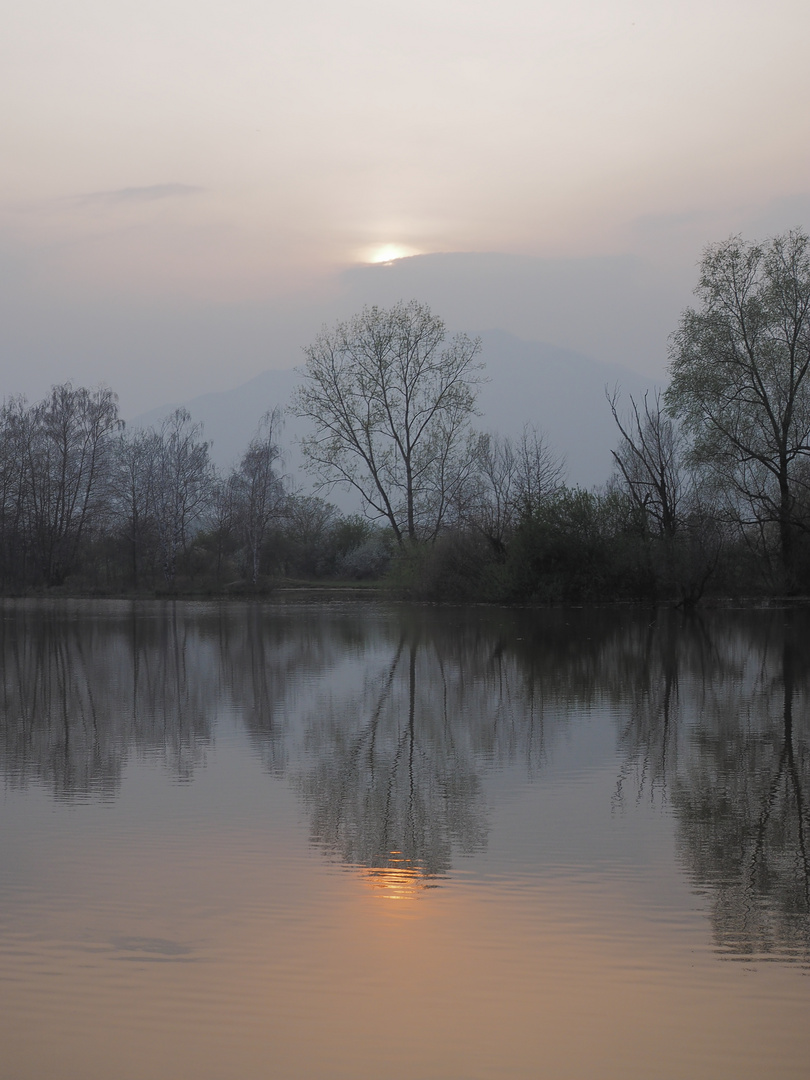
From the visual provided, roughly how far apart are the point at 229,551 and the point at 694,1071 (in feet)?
179

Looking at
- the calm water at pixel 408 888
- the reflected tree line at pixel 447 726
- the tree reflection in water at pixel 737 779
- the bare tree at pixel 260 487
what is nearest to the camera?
the calm water at pixel 408 888

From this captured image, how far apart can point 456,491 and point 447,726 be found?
33.4 metres

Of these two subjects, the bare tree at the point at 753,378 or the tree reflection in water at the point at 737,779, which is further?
the bare tree at the point at 753,378

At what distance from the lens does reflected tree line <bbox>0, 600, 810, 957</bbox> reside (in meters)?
5.34

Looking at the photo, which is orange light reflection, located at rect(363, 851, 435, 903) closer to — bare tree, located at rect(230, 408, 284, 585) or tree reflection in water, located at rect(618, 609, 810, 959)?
tree reflection in water, located at rect(618, 609, 810, 959)

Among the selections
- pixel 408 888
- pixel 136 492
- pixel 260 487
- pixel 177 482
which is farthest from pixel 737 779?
pixel 136 492

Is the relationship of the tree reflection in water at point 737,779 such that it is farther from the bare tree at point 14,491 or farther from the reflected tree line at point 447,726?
the bare tree at point 14,491

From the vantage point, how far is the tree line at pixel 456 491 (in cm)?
3191

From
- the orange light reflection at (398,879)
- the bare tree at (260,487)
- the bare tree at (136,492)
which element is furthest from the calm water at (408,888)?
the bare tree at (136,492)

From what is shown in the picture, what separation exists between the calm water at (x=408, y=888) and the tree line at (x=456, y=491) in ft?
70.4

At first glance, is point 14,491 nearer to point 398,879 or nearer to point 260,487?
point 260,487

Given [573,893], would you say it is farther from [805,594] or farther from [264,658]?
[805,594]

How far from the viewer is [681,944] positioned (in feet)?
13.0

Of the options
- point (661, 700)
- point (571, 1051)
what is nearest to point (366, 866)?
point (571, 1051)
